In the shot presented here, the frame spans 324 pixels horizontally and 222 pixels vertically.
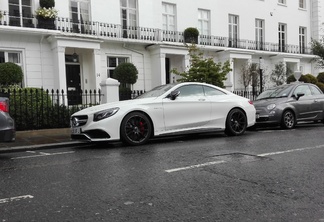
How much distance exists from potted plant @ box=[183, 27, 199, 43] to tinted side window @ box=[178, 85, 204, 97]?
44.9 feet

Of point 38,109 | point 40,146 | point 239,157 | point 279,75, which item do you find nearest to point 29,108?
point 38,109

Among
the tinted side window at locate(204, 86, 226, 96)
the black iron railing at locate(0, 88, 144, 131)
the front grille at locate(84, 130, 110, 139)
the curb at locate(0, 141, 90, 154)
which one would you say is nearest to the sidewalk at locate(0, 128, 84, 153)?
the curb at locate(0, 141, 90, 154)

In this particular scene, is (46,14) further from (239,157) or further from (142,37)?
(239,157)

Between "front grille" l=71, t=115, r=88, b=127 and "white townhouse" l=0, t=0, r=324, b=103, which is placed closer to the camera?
"front grille" l=71, t=115, r=88, b=127

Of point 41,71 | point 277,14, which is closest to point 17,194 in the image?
point 41,71

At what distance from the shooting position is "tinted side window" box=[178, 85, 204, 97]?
29.1 feet

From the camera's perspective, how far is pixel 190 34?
22328mm

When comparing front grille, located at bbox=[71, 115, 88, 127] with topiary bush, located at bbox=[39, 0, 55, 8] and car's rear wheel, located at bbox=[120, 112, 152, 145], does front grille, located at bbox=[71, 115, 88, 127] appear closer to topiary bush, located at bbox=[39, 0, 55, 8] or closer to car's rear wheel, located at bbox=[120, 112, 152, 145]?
car's rear wheel, located at bbox=[120, 112, 152, 145]

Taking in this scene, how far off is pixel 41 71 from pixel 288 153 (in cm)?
1451

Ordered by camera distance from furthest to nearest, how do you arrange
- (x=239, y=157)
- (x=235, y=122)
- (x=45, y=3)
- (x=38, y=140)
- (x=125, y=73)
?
(x=125, y=73), (x=45, y=3), (x=235, y=122), (x=38, y=140), (x=239, y=157)

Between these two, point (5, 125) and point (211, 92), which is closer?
point (5, 125)

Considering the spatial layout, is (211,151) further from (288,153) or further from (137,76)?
(137,76)

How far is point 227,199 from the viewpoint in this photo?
3912 millimetres

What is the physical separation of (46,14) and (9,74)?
3837mm
